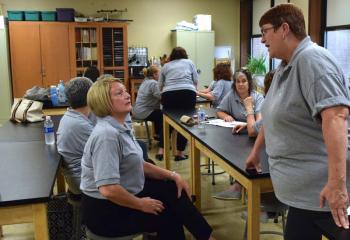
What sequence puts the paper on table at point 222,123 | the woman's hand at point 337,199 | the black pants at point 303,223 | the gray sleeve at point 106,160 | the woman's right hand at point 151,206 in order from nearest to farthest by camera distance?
1. the woman's hand at point 337,199
2. the black pants at point 303,223
3. the gray sleeve at point 106,160
4. the woman's right hand at point 151,206
5. the paper on table at point 222,123

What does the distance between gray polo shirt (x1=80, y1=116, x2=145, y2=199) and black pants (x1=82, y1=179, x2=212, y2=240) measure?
8cm

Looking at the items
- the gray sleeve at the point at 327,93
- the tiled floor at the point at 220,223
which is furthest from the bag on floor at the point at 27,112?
the gray sleeve at the point at 327,93

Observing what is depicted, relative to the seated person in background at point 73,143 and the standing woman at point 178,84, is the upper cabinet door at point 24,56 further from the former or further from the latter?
the seated person in background at point 73,143

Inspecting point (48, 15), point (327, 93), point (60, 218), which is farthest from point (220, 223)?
point (48, 15)

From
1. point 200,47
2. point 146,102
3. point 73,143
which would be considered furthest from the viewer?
point 200,47

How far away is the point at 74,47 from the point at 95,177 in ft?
18.7

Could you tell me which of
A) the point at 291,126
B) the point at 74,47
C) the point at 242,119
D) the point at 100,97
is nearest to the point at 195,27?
the point at 74,47

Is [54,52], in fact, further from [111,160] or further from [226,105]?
[111,160]

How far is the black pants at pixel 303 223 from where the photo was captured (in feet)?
4.65

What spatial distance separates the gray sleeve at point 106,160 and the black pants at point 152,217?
0.50 ft

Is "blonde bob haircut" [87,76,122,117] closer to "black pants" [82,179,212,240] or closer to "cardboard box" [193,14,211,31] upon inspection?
"black pants" [82,179,212,240]

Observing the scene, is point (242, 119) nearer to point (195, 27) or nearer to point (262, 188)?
point (262, 188)

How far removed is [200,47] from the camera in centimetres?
762

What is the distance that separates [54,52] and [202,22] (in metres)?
2.77
